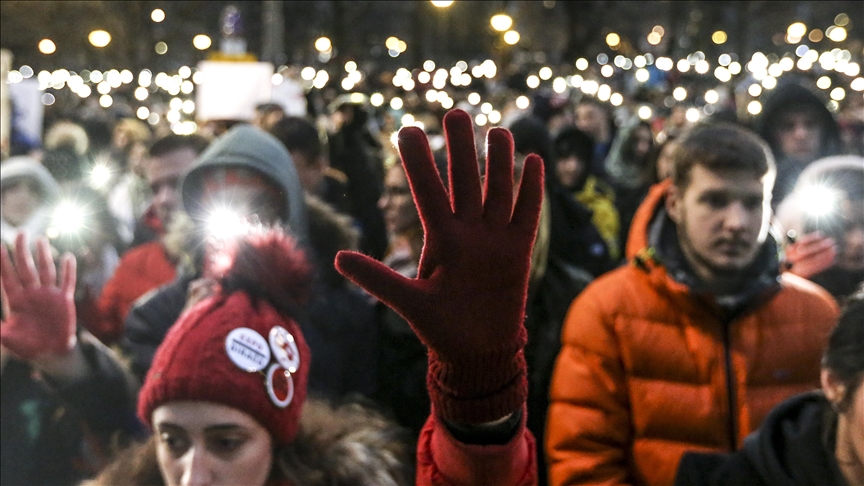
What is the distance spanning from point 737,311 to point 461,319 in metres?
1.17

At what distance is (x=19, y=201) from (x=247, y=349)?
1.28 meters

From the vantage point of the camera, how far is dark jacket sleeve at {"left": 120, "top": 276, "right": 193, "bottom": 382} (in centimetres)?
245

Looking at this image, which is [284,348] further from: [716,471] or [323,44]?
[323,44]

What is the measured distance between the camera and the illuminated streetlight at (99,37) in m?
3.18

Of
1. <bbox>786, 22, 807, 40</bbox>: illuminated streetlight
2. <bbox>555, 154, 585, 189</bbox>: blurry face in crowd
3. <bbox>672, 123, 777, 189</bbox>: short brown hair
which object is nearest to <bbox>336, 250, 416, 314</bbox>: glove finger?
<bbox>672, 123, 777, 189</bbox>: short brown hair

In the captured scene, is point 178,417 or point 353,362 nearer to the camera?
point 178,417

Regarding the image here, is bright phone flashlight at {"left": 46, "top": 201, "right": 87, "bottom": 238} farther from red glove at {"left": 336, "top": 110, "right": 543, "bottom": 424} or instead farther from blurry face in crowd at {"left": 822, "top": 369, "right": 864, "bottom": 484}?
blurry face in crowd at {"left": 822, "top": 369, "right": 864, "bottom": 484}

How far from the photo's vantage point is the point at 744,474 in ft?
6.57

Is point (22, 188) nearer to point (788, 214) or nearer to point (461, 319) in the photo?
point (461, 319)

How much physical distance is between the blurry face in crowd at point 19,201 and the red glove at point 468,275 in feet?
5.75

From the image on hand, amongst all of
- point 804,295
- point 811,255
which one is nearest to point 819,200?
point 811,255

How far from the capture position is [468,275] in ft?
4.69

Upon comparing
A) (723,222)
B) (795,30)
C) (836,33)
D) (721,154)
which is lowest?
(723,222)

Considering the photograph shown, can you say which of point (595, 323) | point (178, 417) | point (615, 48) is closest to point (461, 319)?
point (178, 417)
